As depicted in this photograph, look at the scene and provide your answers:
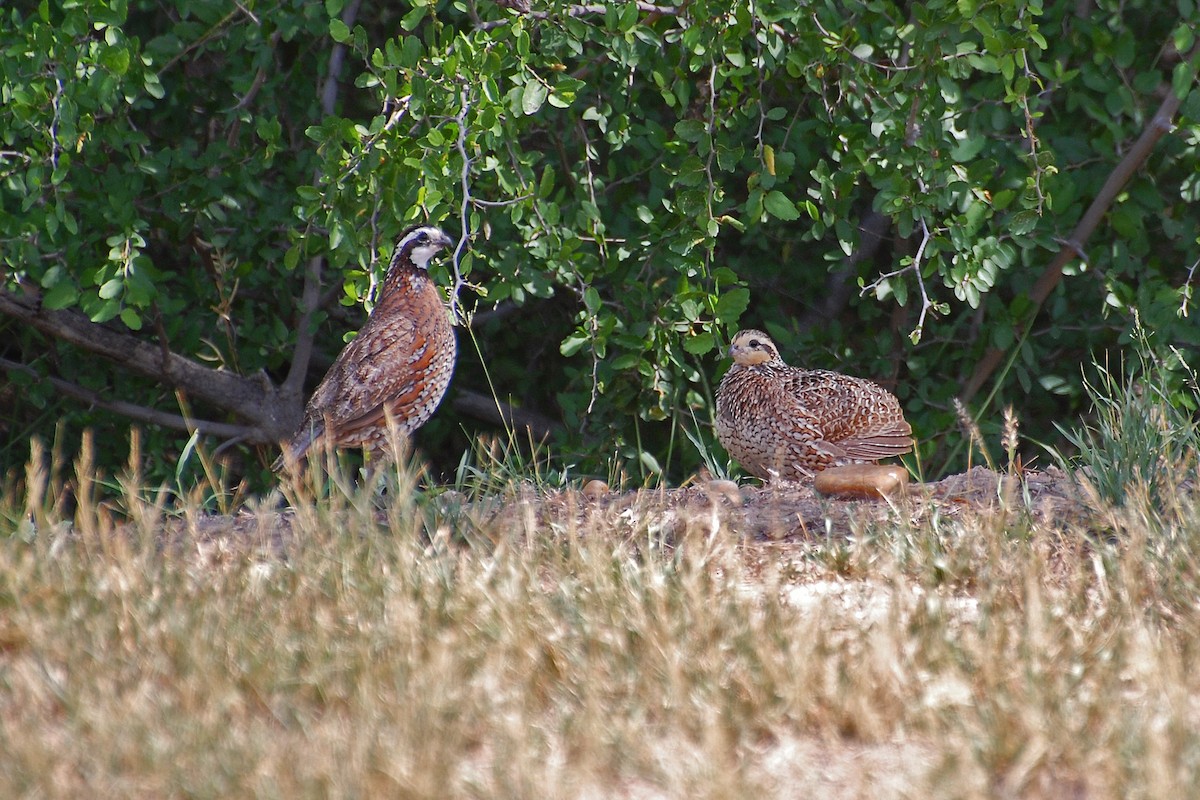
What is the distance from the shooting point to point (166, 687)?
3.40 m

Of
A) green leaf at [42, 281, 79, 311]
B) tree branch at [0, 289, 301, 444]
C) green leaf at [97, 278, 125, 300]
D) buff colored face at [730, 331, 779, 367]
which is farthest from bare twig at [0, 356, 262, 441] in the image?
buff colored face at [730, 331, 779, 367]

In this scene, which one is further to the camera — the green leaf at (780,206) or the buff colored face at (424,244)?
the buff colored face at (424,244)

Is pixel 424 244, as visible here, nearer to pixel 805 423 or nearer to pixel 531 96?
pixel 531 96

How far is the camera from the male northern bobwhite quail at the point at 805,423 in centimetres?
625

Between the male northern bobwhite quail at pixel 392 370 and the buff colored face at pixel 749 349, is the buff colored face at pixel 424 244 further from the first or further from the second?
the buff colored face at pixel 749 349

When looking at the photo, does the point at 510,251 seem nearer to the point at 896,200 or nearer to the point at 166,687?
the point at 896,200

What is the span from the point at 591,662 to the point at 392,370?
10.4ft

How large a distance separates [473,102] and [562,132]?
2.02 metres

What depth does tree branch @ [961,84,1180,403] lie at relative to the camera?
7.02m

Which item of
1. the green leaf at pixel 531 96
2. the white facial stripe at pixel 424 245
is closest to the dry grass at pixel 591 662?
the green leaf at pixel 531 96

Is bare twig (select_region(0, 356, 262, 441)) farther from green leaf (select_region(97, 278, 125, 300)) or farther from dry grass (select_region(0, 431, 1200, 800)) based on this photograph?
dry grass (select_region(0, 431, 1200, 800))

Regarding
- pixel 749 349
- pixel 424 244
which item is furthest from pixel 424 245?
pixel 749 349

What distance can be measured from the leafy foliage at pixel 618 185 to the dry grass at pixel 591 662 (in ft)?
5.68

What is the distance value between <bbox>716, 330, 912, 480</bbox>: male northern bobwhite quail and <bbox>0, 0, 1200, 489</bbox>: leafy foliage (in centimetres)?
31
